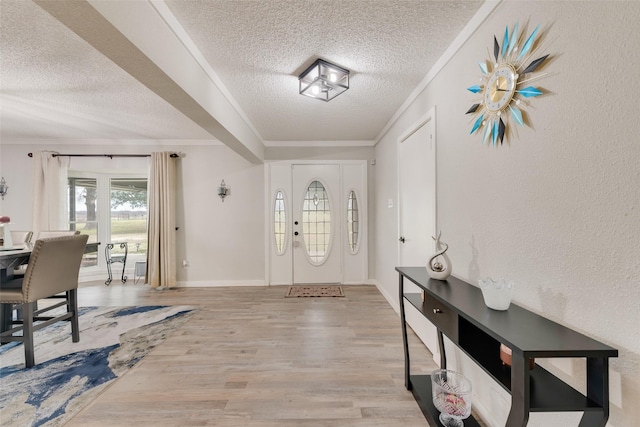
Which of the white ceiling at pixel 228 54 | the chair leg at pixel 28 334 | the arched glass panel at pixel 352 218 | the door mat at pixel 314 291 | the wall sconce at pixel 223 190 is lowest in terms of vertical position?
the door mat at pixel 314 291

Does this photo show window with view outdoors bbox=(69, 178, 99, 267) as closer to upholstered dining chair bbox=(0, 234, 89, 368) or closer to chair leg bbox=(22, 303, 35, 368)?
upholstered dining chair bbox=(0, 234, 89, 368)

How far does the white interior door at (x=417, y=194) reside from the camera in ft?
7.31

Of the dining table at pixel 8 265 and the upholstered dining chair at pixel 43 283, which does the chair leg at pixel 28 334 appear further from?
the dining table at pixel 8 265

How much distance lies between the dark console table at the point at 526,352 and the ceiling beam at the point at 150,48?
2029 mm

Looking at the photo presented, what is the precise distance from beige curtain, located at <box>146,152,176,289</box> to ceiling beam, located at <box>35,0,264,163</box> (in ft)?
7.48

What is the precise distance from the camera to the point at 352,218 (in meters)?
4.47

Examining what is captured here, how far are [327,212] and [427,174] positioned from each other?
232 centimetres

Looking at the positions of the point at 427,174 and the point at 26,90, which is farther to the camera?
the point at 26,90

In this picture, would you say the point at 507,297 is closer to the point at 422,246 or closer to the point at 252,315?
the point at 422,246

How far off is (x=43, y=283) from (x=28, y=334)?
0.40m

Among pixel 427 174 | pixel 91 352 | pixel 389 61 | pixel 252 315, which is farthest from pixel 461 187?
pixel 91 352

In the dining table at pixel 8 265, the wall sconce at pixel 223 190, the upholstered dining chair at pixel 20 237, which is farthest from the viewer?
the wall sconce at pixel 223 190

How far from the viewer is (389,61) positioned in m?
2.04

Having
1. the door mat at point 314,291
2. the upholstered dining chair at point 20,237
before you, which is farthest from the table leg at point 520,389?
the upholstered dining chair at point 20,237
